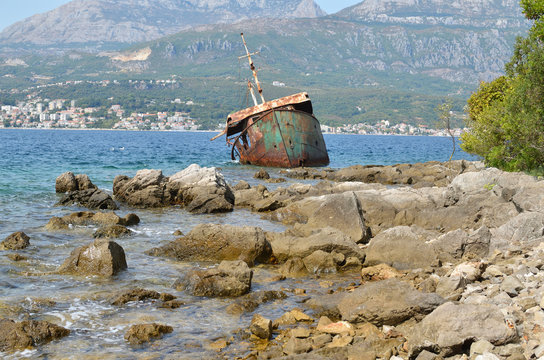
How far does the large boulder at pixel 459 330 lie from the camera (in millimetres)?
7309

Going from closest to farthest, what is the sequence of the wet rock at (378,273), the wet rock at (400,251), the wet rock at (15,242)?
the wet rock at (378,273)
the wet rock at (400,251)
the wet rock at (15,242)

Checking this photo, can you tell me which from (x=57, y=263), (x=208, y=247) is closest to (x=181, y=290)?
(x=208, y=247)

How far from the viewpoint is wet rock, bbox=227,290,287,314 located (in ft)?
35.4

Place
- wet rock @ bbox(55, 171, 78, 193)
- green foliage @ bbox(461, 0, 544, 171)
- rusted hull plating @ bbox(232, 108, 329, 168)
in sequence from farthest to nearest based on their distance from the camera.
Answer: rusted hull plating @ bbox(232, 108, 329, 168) → wet rock @ bbox(55, 171, 78, 193) → green foliage @ bbox(461, 0, 544, 171)

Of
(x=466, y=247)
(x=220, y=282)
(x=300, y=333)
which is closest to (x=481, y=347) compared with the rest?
(x=300, y=333)

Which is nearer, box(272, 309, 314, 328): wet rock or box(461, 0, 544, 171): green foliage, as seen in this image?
box(272, 309, 314, 328): wet rock

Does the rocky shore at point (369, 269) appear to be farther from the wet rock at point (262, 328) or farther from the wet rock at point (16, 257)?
the wet rock at point (16, 257)

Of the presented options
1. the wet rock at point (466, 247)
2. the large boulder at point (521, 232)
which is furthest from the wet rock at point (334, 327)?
the large boulder at point (521, 232)

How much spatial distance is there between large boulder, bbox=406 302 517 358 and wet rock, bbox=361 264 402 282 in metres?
4.60

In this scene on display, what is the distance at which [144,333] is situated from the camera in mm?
9273

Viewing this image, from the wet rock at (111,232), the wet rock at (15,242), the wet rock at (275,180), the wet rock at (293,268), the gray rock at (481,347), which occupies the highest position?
the wet rock at (15,242)

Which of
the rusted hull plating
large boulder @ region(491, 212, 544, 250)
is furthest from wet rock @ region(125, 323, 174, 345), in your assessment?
the rusted hull plating

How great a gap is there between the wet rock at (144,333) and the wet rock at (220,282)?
229 cm

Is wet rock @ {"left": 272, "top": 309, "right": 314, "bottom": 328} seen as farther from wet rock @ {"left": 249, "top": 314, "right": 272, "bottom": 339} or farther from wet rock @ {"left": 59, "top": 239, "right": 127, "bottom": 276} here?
wet rock @ {"left": 59, "top": 239, "right": 127, "bottom": 276}
